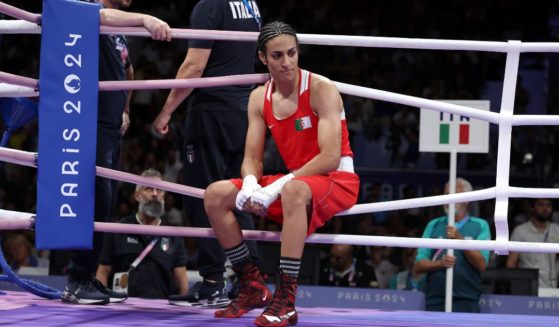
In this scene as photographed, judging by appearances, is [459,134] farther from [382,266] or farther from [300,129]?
[300,129]

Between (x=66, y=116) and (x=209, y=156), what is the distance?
715mm

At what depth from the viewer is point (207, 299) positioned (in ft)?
14.5

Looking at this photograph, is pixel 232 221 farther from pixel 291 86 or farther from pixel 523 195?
pixel 523 195

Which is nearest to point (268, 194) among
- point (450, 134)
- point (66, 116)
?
point (66, 116)

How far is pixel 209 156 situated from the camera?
14.6ft

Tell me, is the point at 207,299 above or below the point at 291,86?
below

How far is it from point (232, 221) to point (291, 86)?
0.61 meters

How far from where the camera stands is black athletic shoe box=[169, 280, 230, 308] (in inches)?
174

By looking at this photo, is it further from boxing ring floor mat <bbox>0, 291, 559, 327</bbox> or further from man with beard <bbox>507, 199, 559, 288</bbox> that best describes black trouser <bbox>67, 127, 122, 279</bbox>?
man with beard <bbox>507, 199, 559, 288</bbox>

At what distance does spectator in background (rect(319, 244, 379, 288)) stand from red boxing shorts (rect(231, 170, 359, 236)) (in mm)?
3967

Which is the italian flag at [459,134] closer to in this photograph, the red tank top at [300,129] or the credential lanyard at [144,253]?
the credential lanyard at [144,253]

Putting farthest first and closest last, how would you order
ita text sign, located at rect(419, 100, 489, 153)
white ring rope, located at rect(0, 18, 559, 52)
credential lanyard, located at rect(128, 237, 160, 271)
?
ita text sign, located at rect(419, 100, 489, 153), credential lanyard, located at rect(128, 237, 160, 271), white ring rope, located at rect(0, 18, 559, 52)

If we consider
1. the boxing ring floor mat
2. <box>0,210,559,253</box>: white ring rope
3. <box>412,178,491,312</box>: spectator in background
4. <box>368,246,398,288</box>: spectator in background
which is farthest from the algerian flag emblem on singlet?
<box>368,246,398,288</box>: spectator in background

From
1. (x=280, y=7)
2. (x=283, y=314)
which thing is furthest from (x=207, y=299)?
(x=280, y=7)
